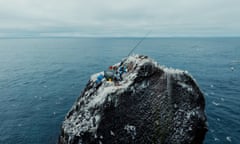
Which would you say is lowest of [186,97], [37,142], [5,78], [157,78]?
[37,142]

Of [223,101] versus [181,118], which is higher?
[181,118]

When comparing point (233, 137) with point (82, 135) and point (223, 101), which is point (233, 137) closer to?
point (223, 101)

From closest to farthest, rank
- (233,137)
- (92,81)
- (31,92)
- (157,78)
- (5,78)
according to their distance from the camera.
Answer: (157,78)
(92,81)
(233,137)
(31,92)
(5,78)

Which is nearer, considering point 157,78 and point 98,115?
point 98,115

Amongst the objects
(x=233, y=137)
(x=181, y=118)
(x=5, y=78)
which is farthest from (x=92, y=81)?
(x=5, y=78)

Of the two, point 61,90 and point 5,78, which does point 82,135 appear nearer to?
point 61,90

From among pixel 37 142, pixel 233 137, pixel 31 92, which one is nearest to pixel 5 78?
pixel 31 92

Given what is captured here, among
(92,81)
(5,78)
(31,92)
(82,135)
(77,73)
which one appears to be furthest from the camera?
(77,73)
